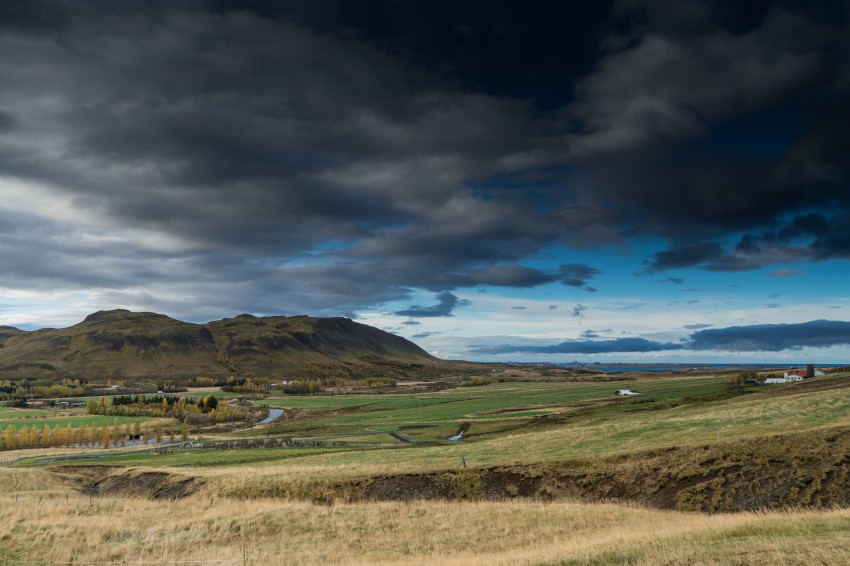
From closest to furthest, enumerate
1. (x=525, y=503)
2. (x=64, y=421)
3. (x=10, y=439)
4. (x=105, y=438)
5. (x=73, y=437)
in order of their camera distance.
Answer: (x=525, y=503), (x=10, y=439), (x=105, y=438), (x=73, y=437), (x=64, y=421)

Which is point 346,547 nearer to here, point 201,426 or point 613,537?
point 613,537

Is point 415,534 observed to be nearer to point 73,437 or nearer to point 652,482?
point 652,482

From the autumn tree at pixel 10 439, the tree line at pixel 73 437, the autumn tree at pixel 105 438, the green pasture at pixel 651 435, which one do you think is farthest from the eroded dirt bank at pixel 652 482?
the autumn tree at pixel 10 439

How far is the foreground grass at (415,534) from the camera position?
18.7 m

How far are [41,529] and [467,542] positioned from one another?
2403cm

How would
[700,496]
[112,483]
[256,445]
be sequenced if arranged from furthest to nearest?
[256,445], [112,483], [700,496]

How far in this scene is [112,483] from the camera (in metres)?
61.7

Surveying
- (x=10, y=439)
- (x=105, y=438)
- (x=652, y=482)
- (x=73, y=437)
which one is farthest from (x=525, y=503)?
(x=73, y=437)

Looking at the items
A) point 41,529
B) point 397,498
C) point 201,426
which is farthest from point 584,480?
point 201,426

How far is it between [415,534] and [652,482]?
18036 millimetres

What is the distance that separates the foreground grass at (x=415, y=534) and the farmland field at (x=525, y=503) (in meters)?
0.12

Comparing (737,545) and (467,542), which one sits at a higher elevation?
(737,545)

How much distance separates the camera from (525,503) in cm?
3603

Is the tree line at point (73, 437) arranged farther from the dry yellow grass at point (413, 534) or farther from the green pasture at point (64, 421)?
the dry yellow grass at point (413, 534)
